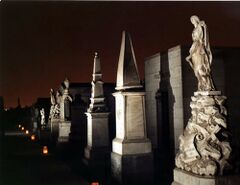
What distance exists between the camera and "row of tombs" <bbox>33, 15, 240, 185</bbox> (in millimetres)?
8734

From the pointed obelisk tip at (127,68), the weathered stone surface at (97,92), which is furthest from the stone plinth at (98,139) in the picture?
A: the pointed obelisk tip at (127,68)

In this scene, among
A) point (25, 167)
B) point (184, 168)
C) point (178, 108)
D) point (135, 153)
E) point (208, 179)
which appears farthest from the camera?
point (25, 167)

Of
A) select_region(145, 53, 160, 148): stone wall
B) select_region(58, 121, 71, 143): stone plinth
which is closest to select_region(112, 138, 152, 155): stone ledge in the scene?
select_region(145, 53, 160, 148): stone wall

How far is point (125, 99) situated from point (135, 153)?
1679mm

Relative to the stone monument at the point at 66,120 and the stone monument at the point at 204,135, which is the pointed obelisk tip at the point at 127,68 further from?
the stone monument at the point at 66,120

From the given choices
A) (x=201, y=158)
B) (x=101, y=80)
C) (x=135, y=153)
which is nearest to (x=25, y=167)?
(x=101, y=80)

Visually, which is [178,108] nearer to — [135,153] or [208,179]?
[135,153]

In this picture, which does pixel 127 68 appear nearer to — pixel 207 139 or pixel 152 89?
pixel 207 139

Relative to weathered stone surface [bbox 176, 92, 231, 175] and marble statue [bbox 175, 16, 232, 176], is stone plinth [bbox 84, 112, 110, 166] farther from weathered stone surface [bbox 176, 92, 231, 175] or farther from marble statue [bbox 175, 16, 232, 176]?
weathered stone surface [bbox 176, 92, 231, 175]

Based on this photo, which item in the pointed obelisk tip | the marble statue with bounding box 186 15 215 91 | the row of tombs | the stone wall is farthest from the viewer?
the stone wall

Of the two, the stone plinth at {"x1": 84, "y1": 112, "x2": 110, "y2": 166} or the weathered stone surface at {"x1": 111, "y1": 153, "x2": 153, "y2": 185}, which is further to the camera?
the stone plinth at {"x1": 84, "y1": 112, "x2": 110, "y2": 166}

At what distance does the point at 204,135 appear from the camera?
877 cm

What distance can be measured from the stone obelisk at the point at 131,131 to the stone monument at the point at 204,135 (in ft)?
9.87

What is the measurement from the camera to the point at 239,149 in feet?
Answer: 29.1
